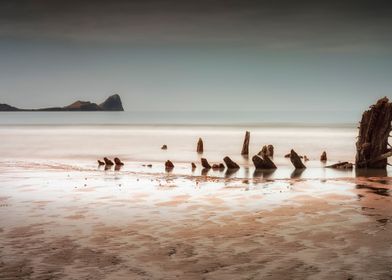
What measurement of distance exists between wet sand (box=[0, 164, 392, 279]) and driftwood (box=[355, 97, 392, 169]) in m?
9.10

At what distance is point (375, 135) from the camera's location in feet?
98.0

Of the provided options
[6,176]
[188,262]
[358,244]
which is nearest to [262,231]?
[358,244]

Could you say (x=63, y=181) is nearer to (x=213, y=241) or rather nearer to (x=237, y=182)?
(x=237, y=182)

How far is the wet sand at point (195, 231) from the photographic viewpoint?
376 inches

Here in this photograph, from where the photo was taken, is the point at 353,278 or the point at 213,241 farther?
the point at 213,241

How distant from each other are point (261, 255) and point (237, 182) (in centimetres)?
1312

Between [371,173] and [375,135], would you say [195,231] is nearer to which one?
[371,173]

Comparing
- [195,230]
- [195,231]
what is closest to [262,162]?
[195,230]

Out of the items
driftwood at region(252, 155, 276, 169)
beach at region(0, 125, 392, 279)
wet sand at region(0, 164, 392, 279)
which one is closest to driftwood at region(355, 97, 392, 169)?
driftwood at region(252, 155, 276, 169)

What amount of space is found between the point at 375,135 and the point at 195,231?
67.5 ft

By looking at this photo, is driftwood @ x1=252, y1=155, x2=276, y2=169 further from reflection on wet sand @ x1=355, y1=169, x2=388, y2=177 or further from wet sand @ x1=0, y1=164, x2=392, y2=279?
wet sand @ x1=0, y1=164, x2=392, y2=279

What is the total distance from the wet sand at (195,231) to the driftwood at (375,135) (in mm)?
9097

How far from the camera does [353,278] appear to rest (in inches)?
355

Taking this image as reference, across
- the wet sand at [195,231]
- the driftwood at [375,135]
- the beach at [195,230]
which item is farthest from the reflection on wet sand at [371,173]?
the wet sand at [195,231]
